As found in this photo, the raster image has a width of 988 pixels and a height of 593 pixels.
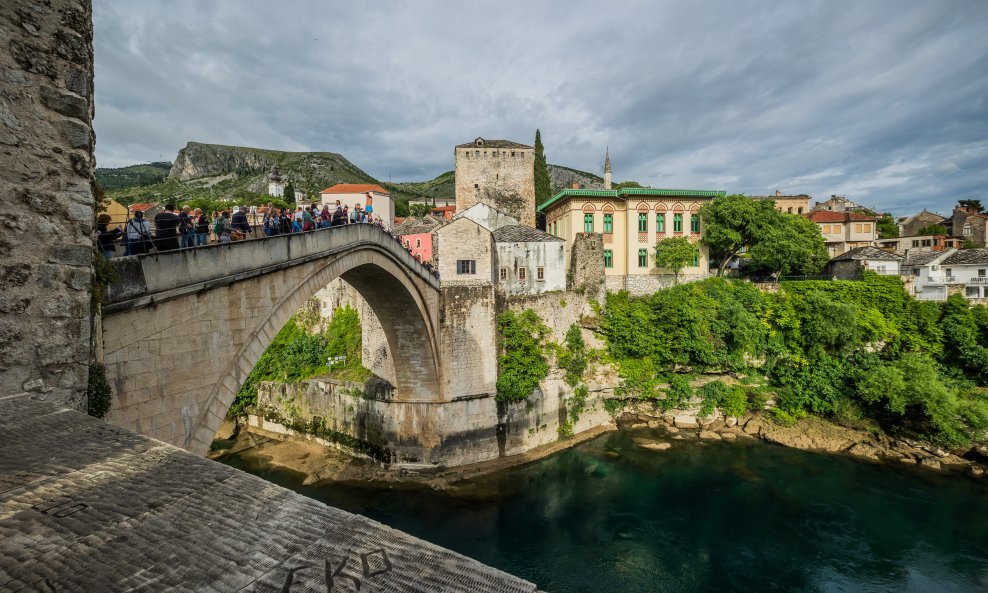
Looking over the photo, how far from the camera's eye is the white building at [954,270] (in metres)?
25.8

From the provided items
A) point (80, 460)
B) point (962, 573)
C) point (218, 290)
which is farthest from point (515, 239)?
point (80, 460)

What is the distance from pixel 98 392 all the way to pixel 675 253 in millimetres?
25445

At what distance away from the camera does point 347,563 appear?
1234 millimetres

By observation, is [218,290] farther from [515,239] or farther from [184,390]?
[515,239]

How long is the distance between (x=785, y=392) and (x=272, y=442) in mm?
24561

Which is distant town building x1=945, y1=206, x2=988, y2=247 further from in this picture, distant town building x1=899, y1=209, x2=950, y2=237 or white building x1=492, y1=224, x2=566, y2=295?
white building x1=492, y1=224, x2=566, y2=295

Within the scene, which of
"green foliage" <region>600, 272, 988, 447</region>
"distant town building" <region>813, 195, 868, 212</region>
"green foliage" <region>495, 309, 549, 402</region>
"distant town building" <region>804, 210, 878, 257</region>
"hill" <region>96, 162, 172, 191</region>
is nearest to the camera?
"green foliage" <region>495, 309, 549, 402</region>

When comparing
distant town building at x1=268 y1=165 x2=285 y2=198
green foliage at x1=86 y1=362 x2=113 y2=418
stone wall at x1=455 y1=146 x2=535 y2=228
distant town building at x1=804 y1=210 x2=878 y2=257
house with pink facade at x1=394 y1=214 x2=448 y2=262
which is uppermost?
distant town building at x1=268 y1=165 x2=285 y2=198

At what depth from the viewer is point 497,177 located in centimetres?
3350

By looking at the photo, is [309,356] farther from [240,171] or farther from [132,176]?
[132,176]

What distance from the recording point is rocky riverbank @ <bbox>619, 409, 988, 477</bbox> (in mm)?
17656

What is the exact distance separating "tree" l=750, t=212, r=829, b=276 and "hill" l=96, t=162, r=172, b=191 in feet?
397

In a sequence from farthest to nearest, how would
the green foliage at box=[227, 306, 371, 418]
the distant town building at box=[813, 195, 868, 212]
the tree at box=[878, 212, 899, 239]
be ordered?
the distant town building at box=[813, 195, 868, 212] < the tree at box=[878, 212, 899, 239] < the green foliage at box=[227, 306, 371, 418]

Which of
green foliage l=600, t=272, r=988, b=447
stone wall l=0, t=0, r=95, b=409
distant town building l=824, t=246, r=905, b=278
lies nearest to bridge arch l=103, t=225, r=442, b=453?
stone wall l=0, t=0, r=95, b=409
